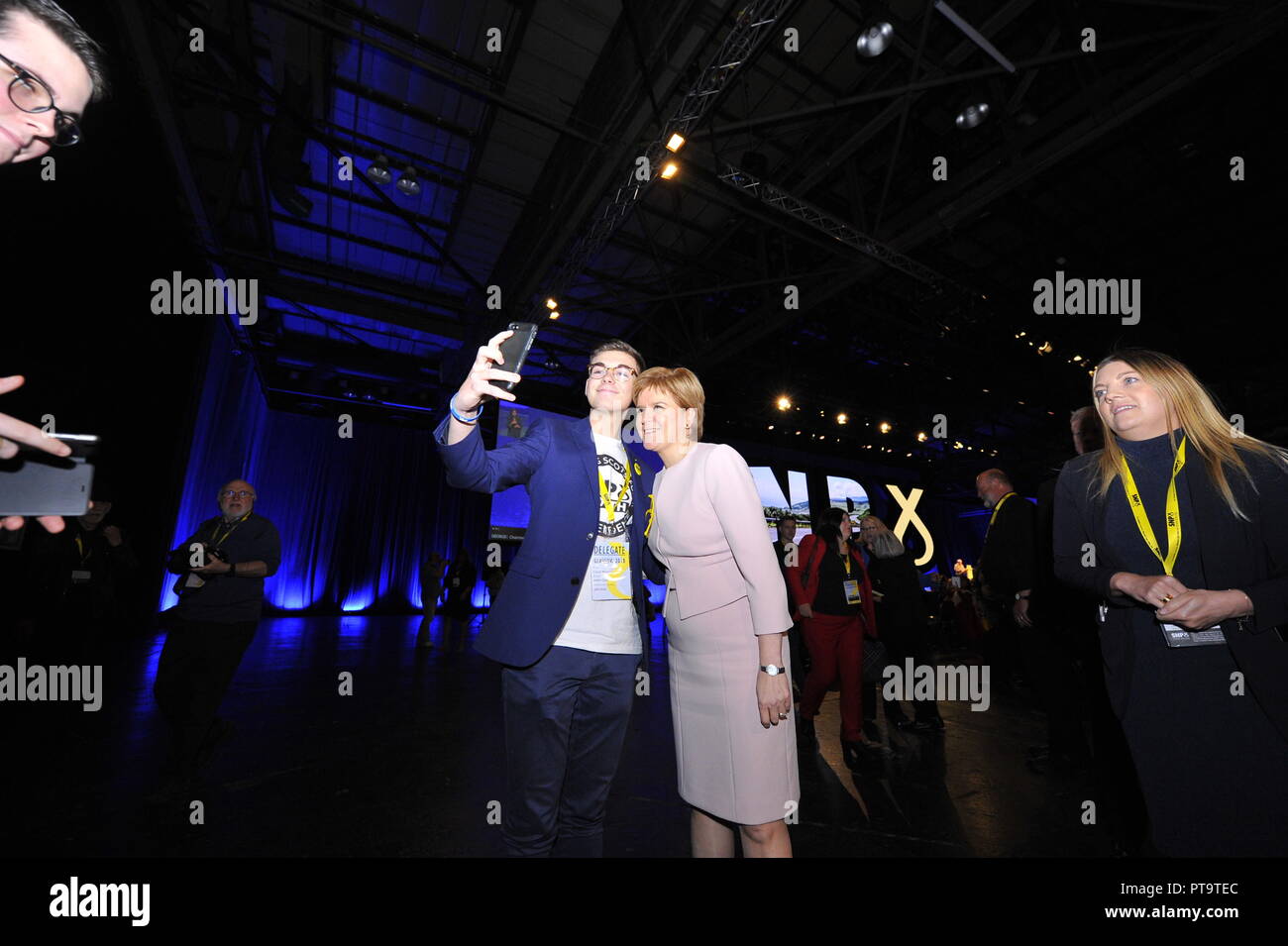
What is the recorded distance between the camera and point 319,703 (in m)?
4.66

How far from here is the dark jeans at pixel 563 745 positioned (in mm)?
1483

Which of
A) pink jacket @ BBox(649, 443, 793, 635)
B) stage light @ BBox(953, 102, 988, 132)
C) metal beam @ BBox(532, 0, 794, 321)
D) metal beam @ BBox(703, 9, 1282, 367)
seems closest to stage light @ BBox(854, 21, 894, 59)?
metal beam @ BBox(532, 0, 794, 321)

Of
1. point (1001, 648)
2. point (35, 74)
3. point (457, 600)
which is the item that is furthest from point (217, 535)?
point (457, 600)

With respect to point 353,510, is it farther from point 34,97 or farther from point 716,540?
point 716,540

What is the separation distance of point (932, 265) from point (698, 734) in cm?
830

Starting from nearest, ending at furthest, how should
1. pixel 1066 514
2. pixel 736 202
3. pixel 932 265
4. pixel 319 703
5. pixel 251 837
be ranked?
1. pixel 1066 514
2. pixel 251 837
3. pixel 319 703
4. pixel 736 202
5. pixel 932 265

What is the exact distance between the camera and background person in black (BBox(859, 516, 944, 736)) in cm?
469

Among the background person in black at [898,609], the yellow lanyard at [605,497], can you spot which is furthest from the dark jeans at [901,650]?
the yellow lanyard at [605,497]

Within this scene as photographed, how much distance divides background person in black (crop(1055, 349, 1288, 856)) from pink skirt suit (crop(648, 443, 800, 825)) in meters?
0.95

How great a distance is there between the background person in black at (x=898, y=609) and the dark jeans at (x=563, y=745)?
3.87 m

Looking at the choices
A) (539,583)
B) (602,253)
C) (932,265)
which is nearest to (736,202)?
(602,253)

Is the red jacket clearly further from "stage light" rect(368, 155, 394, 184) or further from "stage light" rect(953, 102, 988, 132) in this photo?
"stage light" rect(368, 155, 394, 184)

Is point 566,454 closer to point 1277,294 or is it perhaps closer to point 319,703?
point 319,703

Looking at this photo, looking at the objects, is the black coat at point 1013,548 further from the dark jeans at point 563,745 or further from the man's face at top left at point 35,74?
the man's face at top left at point 35,74
